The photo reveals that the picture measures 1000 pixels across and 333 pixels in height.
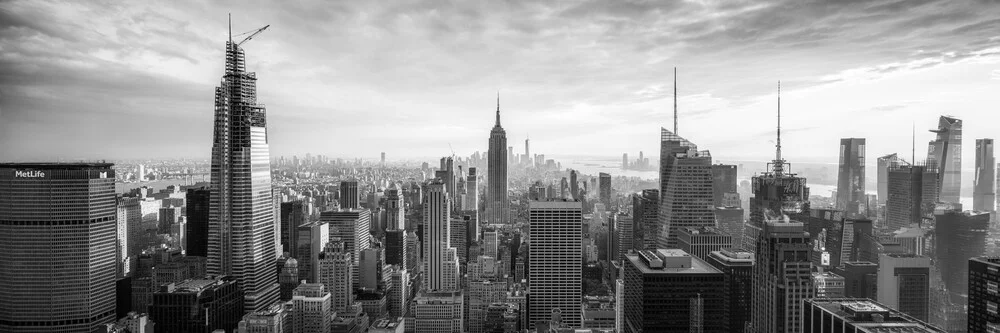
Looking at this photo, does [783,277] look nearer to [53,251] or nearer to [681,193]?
[681,193]

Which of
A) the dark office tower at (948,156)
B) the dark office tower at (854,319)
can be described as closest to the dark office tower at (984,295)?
the dark office tower at (854,319)

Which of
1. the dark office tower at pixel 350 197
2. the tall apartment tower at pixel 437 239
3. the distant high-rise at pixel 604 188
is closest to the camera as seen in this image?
the distant high-rise at pixel 604 188

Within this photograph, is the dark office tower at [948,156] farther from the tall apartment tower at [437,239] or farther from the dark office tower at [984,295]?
the tall apartment tower at [437,239]

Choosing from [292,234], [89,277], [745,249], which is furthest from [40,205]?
[745,249]

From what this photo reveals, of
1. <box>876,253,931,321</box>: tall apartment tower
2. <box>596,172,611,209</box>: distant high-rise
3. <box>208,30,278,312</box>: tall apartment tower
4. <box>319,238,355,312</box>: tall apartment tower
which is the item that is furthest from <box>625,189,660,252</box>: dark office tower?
<box>208,30,278,312</box>: tall apartment tower

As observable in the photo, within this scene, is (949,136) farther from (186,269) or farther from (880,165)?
(186,269)

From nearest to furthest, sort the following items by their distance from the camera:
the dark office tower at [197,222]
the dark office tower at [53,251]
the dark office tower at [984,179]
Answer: the dark office tower at [984,179] → the dark office tower at [53,251] → the dark office tower at [197,222]

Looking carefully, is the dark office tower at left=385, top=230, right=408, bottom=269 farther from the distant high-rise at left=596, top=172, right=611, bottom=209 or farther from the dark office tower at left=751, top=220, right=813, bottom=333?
the dark office tower at left=751, top=220, right=813, bottom=333
